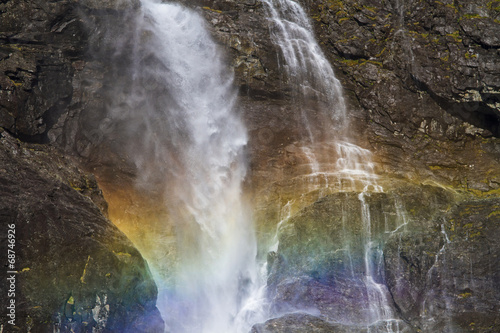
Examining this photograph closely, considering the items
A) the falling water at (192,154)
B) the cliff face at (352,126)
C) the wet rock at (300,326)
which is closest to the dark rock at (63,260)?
the cliff face at (352,126)

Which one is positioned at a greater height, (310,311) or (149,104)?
(149,104)

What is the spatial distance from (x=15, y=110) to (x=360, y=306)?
53.2 feet

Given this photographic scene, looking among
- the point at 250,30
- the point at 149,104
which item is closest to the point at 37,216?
the point at 149,104

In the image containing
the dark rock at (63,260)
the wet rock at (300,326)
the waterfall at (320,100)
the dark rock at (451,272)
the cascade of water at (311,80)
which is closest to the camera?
the dark rock at (63,260)

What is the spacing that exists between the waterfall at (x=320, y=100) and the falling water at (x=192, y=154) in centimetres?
283

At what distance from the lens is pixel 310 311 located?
21562 millimetres

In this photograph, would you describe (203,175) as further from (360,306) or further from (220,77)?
(360,306)

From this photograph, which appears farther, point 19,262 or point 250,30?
point 250,30

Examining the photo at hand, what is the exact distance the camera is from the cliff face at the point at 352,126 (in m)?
21.6

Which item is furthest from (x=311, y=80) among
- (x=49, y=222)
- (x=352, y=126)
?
(x=49, y=222)

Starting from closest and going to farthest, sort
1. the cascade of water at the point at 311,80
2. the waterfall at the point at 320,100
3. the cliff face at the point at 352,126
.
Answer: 1. the cliff face at the point at 352,126
2. the waterfall at the point at 320,100
3. the cascade of water at the point at 311,80

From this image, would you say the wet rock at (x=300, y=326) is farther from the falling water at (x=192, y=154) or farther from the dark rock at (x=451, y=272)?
the falling water at (x=192, y=154)

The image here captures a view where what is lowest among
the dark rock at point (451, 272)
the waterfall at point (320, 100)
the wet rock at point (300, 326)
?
the wet rock at point (300, 326)

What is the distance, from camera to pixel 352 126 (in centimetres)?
2802
